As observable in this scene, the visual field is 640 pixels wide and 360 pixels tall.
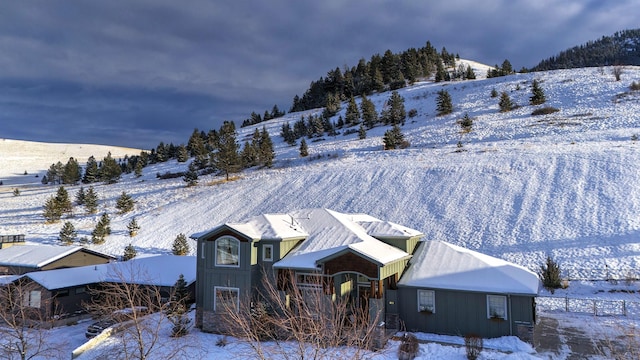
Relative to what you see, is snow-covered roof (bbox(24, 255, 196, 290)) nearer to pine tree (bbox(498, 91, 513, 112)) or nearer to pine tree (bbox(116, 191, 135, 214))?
pine tree (bbox(116, 191, 135, 214))

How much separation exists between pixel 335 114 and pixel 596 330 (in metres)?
67.7

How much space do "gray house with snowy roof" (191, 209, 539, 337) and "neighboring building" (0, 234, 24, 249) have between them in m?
25.8

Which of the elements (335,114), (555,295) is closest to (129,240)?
(555,295)

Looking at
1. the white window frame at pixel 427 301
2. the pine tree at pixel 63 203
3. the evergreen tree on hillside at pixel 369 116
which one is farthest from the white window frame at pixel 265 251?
the evergreen tree on hillside at pixel 369 116

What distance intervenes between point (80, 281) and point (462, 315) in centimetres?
2194

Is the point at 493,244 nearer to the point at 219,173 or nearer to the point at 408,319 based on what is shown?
the point at 408,319

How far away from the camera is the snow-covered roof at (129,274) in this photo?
2280cm

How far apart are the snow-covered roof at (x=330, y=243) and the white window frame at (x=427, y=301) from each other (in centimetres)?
181

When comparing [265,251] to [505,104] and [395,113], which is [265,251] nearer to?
[505,104]

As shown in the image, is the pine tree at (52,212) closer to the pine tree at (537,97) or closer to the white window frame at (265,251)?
the white window frame at (265,251)

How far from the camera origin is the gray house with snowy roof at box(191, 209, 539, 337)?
1616 centimetres

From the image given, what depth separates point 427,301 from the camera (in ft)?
56.5

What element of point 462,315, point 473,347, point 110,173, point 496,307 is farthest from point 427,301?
point 110,173

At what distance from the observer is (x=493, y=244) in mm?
26922
